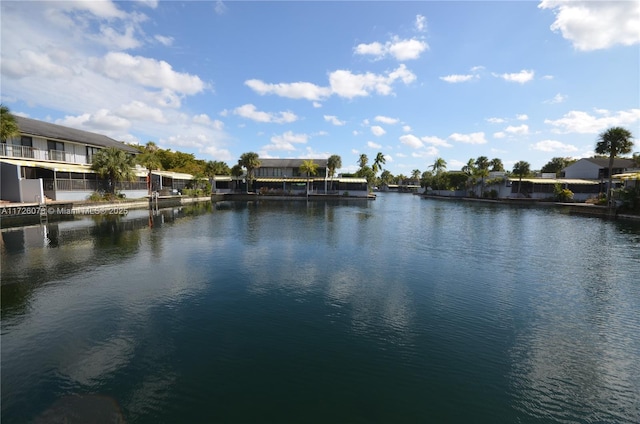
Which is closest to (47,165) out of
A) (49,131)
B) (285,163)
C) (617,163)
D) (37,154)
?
(37,154)

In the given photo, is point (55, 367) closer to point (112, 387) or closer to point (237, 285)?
point (112, 387)

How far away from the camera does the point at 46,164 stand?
36031 mm

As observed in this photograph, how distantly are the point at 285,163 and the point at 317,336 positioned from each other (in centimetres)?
7626

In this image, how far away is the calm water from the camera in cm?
679

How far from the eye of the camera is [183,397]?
6840mm

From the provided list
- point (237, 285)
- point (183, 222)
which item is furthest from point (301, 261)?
point (183, 222)

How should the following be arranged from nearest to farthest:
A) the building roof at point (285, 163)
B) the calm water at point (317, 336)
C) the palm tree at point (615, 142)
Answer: the calm water at point (317, 336) → the palm tree at point (615, 142) → the building roof at point (285, 163)

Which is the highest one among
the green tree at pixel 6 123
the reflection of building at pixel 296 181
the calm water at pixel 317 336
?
the green tree at pixel 6 123

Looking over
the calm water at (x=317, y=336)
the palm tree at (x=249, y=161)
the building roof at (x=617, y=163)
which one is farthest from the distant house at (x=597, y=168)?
the palm tree at (x=249, y=161)

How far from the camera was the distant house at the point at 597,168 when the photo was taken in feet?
230

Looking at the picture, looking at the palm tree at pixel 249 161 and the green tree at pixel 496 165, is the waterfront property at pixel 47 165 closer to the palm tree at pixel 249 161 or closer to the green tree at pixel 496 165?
the palm tree at pixel 249 161

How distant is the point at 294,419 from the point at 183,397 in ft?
8.58

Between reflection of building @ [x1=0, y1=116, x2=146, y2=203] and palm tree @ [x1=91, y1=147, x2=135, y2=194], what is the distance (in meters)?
1.07

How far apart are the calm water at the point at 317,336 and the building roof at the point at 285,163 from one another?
6345 centimetres
